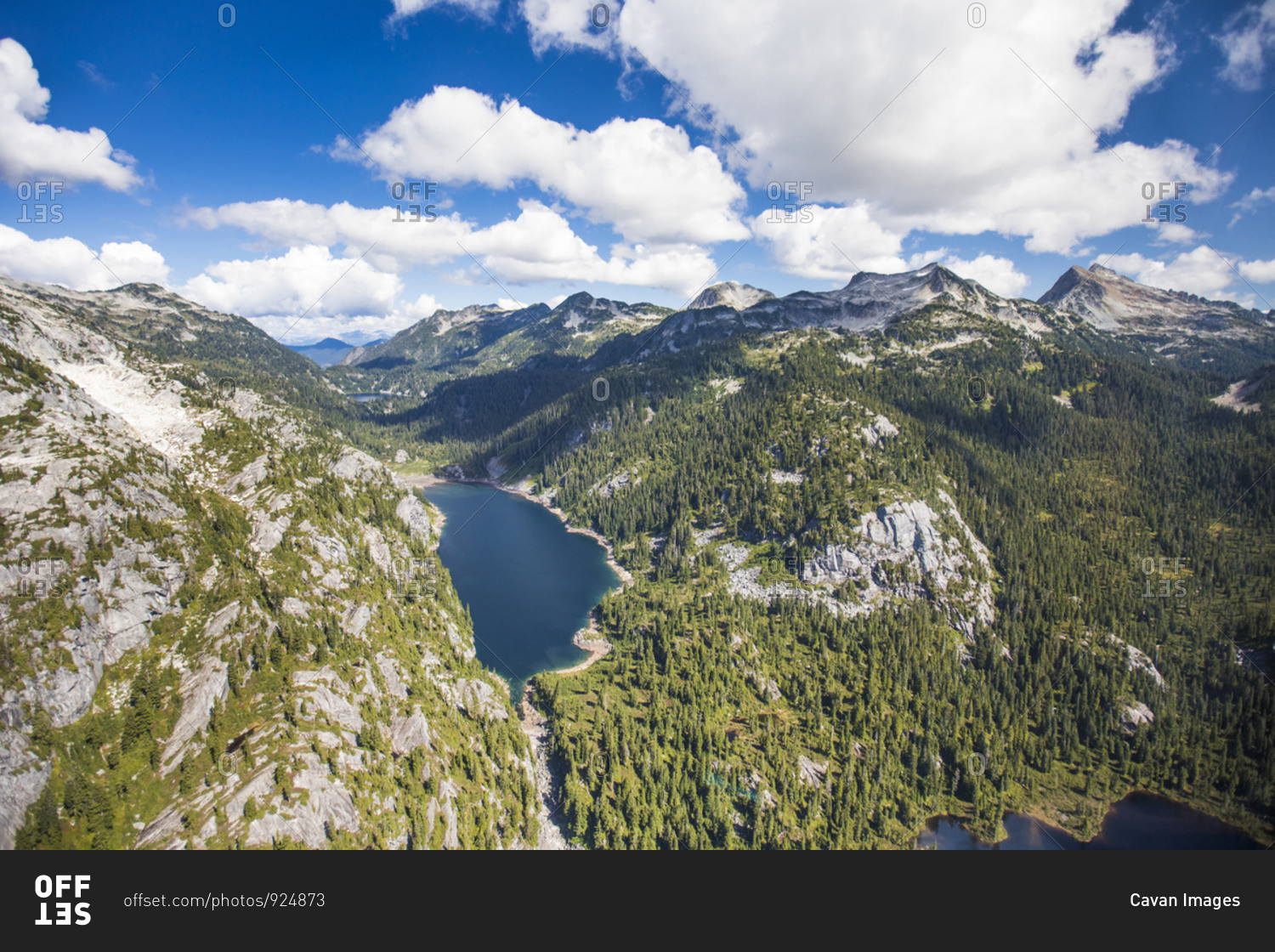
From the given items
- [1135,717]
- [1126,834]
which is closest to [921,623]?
[1135,717]

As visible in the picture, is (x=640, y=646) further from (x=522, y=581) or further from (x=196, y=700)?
(x=196, y=700)

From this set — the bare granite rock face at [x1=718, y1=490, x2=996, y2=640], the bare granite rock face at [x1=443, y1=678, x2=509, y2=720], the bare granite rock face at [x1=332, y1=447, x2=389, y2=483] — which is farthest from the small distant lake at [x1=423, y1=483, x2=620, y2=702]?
the bare granite rock face at [x1=718, y1=490, x2=996, y2=640]

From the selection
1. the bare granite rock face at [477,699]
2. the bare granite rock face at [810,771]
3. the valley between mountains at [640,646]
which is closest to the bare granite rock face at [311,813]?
the valley between mountains at [640,646]

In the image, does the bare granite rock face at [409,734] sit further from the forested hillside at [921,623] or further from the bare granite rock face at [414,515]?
the bare granite rock face at [414,515]

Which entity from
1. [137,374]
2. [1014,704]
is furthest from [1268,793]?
[137,374]
